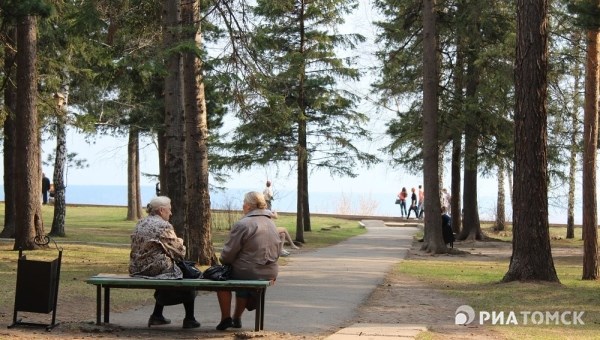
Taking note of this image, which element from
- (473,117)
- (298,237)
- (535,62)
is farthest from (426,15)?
(535,62)

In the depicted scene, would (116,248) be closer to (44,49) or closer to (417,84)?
(44,49)

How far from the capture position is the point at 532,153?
1631 centimetres

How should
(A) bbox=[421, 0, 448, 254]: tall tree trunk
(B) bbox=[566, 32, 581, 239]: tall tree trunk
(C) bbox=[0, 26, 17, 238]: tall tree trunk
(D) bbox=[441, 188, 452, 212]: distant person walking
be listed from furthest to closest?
1. (D) bbox=[441, 188, 452, 212]: distant person walking
2. (B) bbox=[566, 32, 581, 239]: tall tree trunk
3. (A) bbox=[421, 0, 448, 254]: tall tree trunk
4. (C) bbox=[0, 26, 17, 238]: tall tree trunk

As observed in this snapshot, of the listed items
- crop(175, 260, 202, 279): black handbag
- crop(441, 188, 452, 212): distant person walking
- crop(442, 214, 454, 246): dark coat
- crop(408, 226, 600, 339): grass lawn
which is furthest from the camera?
crop(441, 188, 452, 212): distant person walking

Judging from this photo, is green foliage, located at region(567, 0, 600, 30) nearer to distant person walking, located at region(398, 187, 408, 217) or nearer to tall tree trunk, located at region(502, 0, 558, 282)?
tall tree trunk, located at region(502, 0, 558, 282)

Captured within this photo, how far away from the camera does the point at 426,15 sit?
27.2 metres

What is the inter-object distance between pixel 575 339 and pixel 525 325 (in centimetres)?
125

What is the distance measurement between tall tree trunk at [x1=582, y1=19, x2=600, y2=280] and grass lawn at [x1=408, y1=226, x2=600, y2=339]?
21.7 inches

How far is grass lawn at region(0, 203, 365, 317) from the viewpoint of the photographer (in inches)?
547

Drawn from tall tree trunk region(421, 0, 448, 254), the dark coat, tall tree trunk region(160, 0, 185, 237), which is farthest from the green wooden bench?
the dark coat

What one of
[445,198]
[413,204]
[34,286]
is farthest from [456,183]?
[34,286]

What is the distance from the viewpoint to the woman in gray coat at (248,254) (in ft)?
33.8

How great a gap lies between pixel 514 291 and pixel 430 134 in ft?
40.7

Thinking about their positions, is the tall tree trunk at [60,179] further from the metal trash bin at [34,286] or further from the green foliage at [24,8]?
the metal trash bin at [34,286]
